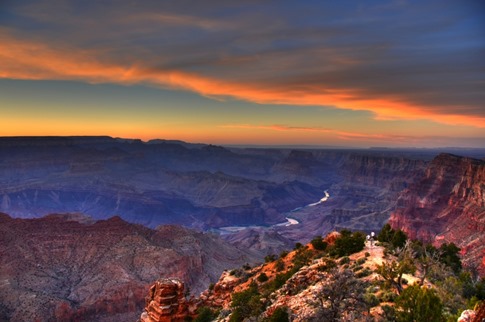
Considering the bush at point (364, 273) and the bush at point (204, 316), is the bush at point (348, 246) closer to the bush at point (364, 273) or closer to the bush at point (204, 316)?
the bush at point (364, 273)

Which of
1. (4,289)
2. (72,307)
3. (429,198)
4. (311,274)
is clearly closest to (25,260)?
(4,289)

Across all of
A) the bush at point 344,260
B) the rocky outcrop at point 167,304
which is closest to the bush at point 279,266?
the bush at point 344,260

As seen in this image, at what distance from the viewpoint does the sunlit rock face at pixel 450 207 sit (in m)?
86.1

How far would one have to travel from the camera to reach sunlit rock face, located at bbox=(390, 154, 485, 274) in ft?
282

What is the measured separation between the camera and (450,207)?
368 ft

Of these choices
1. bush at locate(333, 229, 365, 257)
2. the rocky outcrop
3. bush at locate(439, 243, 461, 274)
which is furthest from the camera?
bush at locate(439, 243, 461, 274)

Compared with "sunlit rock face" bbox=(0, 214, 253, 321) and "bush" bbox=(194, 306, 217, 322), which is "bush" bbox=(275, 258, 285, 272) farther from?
"sunlit rock face" bbox=(0, 214, 253, 321)

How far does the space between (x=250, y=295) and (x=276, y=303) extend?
4.64 meters

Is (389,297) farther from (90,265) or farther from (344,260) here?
(90,265)

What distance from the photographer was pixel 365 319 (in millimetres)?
17906

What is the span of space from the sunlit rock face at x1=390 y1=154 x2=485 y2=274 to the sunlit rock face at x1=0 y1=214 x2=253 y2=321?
177ft

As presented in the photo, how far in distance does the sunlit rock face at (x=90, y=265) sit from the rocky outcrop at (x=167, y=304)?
139ft

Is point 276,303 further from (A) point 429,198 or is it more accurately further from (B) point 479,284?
(A) point 429,198

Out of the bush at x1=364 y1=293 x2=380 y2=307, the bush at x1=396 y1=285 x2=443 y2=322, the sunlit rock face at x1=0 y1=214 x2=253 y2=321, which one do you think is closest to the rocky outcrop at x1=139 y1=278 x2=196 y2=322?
the bush at x1=364 y1=293 x2=380 y2=307
